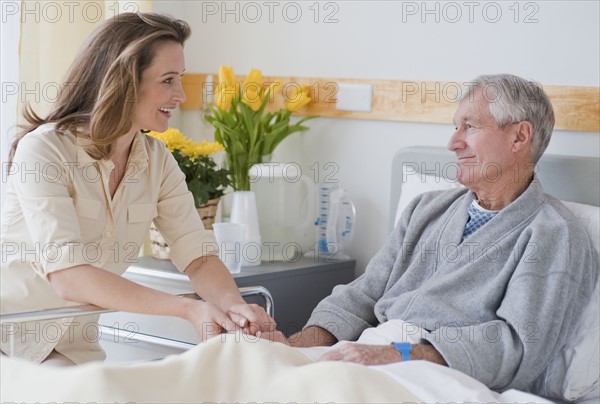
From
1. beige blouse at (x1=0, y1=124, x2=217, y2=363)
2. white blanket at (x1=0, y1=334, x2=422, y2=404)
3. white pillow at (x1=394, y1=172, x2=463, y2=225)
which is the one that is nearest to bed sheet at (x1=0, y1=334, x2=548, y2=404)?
white blanket at (x1=0, y1=334, x2=422, y2=404)

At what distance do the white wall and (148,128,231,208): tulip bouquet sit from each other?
1.39 feet

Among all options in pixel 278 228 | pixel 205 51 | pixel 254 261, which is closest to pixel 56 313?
pixel 254 261

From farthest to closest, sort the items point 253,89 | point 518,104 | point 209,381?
point 253,89 < point 518,104 < point 209,381

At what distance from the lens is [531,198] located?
88.7 inches

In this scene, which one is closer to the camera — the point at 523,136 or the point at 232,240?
the point at 523,136

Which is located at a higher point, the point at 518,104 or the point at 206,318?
the point at 518,104

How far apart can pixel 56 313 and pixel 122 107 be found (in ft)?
1.58

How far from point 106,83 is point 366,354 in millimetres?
829

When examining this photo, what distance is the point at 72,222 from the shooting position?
2064 millimetres

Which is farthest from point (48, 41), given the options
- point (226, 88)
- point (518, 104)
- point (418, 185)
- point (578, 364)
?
point (578, 364)

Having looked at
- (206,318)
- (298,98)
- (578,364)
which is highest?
(298,98)

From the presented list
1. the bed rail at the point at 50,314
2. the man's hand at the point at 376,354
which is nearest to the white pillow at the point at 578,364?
the man's hand at the point at 376,354

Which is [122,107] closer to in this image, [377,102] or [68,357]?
[68,357]

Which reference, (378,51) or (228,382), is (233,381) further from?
(378,51)
